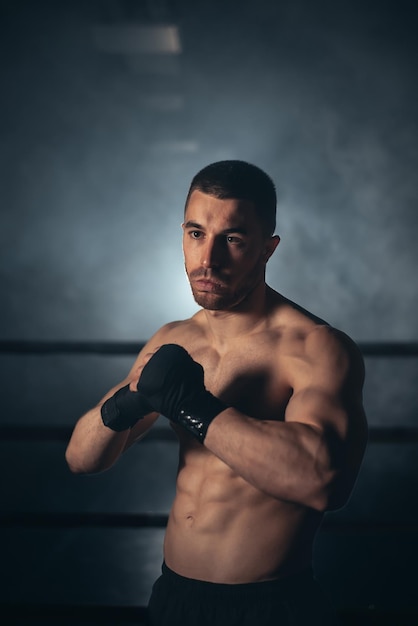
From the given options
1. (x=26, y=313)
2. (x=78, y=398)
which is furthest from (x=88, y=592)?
(x=26, y=313)

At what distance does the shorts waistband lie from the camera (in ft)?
3.84

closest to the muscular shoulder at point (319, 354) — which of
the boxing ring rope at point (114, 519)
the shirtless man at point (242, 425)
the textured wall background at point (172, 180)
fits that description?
the shirtless man at point (242, 425)

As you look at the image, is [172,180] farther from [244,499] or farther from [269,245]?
[244,499]

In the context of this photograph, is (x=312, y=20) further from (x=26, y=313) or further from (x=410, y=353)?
(x=410, y=353)

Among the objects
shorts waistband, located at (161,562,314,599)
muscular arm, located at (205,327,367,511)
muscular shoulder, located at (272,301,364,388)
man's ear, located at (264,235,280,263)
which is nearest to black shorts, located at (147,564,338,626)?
shorts waistband, located at (161,562,314,599)

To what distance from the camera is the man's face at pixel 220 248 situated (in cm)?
123

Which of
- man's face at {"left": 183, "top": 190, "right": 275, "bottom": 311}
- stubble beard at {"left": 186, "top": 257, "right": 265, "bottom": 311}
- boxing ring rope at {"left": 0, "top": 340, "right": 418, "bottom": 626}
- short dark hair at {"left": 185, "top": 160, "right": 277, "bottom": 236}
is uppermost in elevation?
short dark hair at {"left": 185, "top": 160, "right": 277, "bottom": 236}

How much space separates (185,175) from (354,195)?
1.77 meters

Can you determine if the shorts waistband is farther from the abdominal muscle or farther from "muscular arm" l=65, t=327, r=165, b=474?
"muscular arm" l=65, t=327, r=165, b=474

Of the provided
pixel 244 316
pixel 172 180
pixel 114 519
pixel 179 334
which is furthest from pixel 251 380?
pixel 172 180

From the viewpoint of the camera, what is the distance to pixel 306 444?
102 cm

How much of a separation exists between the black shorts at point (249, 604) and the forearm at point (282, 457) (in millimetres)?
258

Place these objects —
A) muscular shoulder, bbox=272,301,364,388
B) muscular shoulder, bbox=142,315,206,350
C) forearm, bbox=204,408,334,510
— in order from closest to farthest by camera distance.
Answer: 1. forearm, bbox=204,408,334,510
2. muscular shoulder, bbox=272,301,364,388
3. muscular shoulder, bbox=142,315,206,350

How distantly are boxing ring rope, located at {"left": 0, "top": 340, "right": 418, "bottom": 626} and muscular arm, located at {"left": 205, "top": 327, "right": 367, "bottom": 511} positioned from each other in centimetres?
46
